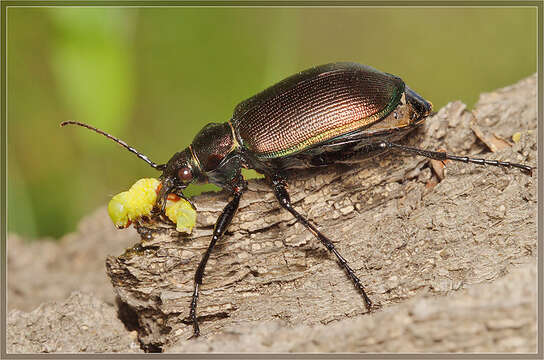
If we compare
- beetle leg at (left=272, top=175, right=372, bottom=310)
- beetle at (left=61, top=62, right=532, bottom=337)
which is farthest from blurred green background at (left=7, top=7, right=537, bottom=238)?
beetle leg at (left=272, top=175, right=372, bottom=310)

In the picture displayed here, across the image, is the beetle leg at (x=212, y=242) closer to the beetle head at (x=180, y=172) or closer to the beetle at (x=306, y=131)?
the beetle at (x=306, y=131)

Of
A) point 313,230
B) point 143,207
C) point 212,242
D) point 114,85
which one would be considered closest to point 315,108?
point 313,230

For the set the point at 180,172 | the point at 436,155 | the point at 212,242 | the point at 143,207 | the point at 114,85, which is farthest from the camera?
the point at 114,85

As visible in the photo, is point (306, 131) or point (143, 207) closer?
point (143, 207)

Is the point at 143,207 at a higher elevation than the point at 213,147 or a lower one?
lower

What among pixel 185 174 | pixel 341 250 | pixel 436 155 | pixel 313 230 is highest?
pixel 185 174

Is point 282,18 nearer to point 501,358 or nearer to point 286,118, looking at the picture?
point 286,118

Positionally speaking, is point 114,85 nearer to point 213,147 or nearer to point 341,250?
point 213,147
